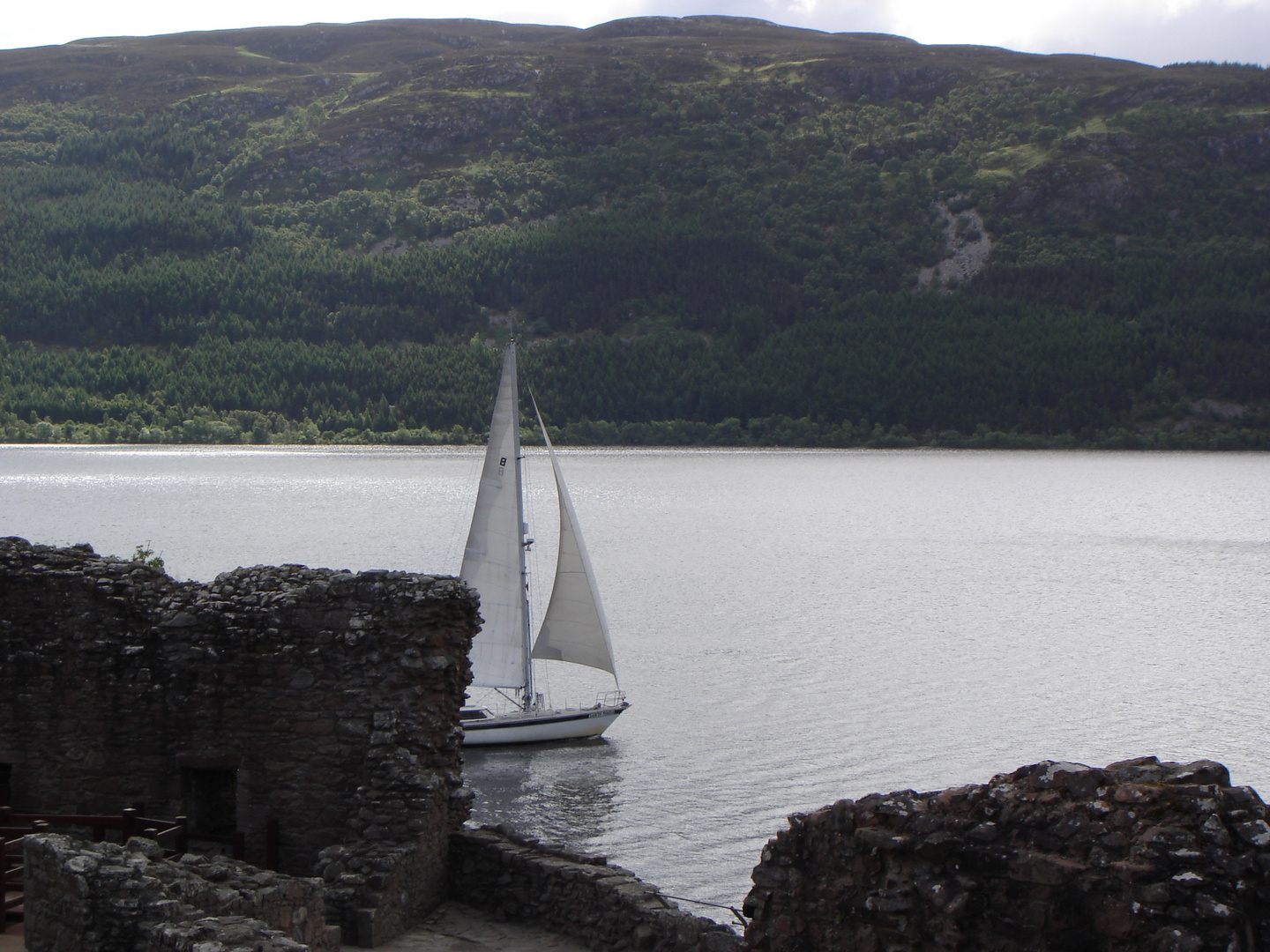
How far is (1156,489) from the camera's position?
523 ft

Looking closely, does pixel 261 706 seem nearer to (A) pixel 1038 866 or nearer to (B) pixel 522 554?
(A) pixel 1038 866

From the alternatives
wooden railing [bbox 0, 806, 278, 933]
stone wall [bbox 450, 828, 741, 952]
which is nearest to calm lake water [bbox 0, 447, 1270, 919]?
stone wall [bbox 450, 828, 741, 952]

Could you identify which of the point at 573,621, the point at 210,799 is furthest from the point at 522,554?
the point at 210,799

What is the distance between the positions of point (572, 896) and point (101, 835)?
4769mm

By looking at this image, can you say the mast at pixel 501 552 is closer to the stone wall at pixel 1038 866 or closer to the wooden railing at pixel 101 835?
the wooden railing at pixel 101 835

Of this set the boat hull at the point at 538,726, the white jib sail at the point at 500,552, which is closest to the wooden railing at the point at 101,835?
the white jib sail at the point at 500,552

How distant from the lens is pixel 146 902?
1113 cm

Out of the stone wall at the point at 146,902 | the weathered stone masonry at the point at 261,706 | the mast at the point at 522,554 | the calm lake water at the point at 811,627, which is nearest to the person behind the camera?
the stone wall at the point at 146,902

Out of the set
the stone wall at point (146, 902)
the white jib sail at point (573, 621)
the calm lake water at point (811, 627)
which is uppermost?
the stone wall at point (146, 902)

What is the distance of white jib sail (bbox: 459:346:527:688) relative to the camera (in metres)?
36.4

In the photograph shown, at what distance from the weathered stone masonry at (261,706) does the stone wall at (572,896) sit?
1.36 feet

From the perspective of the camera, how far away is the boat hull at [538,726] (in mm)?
38281

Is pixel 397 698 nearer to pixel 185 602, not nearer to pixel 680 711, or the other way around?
pixel 185 602

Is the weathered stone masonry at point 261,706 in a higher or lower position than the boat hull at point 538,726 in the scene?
higher
